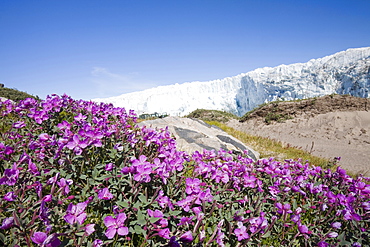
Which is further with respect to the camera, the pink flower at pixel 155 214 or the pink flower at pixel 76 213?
the pink flower at pixel 155 214

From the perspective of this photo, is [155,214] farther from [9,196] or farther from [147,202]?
[9,196]

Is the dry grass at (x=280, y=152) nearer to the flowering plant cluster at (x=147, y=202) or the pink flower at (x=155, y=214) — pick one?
the flowering plant cluster at (x=147, y=202)

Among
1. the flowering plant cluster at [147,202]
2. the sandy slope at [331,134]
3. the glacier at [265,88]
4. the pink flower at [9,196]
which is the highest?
the glacier at [265,88]

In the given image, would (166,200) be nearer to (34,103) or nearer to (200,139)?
(34,103)

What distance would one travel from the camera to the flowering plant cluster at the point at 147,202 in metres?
1.36

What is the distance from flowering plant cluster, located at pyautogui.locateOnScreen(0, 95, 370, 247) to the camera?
1364mm

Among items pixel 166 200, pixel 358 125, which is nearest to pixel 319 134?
pixel 358 125

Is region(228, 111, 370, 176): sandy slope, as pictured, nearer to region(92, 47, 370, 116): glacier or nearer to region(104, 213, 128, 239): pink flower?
region(104, 213, 128, 239): pink flower

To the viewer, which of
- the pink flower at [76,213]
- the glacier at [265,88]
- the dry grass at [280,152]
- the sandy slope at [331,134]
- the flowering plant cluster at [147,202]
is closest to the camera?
the pink flower at [76,213]

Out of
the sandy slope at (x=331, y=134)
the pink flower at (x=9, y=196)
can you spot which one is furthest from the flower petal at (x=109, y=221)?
the sandy slope at (x=331, y=134)

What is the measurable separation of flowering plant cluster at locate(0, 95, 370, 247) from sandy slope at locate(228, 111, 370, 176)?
24.6 ft

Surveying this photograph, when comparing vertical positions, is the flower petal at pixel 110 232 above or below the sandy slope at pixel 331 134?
above

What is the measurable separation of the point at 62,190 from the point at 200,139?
464 centimetres

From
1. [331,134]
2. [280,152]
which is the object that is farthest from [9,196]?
[331,134]
